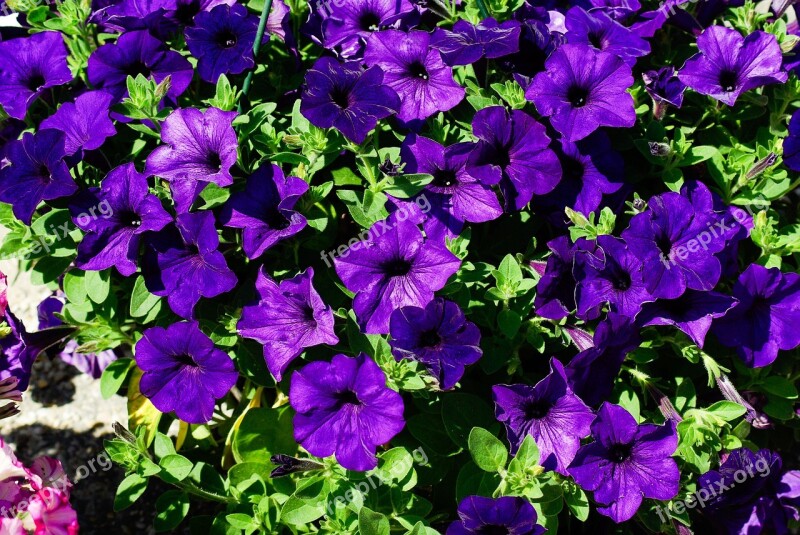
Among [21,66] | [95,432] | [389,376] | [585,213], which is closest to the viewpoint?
[389,376]

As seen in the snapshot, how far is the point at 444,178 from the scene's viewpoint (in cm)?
204

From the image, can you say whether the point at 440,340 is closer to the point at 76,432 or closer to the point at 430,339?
the point at 430,339

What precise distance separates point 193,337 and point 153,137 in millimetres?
660

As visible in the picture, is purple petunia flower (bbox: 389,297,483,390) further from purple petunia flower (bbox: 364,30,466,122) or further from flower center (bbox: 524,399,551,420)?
purple petunia flower (bbox: 364,30,466,122)

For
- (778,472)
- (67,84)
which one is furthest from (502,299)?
(67,84)

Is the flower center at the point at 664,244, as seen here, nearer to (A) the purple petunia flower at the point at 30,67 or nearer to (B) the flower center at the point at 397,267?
(B) the flower center at the point at 397,267

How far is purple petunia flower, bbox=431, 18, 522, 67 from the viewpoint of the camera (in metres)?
2.03

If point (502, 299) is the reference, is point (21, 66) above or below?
above

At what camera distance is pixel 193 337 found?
199 centimetres

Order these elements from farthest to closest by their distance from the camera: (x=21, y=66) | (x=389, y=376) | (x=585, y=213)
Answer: (x=21, y=66) → (x=585, y=213) → (x=389, y=376)

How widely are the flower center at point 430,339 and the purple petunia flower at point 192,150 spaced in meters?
0.61

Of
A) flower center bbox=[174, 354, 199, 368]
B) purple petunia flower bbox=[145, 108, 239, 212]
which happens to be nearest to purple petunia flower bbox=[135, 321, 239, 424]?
flower center bbox=[174, 354, 199, 368]

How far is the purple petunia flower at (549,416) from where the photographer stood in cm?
185

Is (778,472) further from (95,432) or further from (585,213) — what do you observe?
(95,432)
